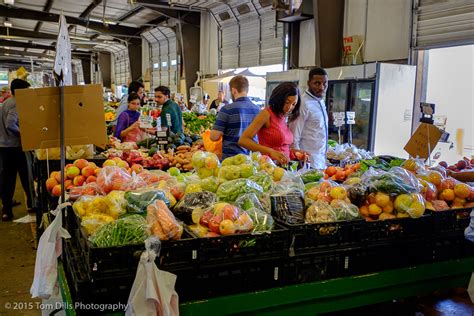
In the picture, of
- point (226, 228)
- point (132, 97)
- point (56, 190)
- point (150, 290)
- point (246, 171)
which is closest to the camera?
point (150, 290)

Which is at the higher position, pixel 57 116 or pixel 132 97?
pixel 132 97

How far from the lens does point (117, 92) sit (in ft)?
79.5

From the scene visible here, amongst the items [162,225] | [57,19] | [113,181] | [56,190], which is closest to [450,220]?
[162,225]

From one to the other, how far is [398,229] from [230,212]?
2.60 feet

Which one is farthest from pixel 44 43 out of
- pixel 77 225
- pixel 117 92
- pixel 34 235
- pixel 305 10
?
pixel 77 225

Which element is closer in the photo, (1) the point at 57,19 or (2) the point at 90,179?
(2) the point at 90,179

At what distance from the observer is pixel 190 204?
1.92m

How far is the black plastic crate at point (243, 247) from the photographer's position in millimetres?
1642

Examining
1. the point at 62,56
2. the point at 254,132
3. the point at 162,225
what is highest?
the point at 62,56

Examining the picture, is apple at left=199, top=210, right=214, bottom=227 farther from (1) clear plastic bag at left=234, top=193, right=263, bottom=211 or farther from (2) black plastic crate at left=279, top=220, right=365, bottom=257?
(2) black plastic crate at left=279, top=220, right=365, bottom=257

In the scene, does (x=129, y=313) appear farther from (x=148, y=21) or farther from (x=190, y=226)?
(x=148, y=21)

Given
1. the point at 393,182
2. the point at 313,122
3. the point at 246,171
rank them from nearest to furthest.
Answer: the point at 393,182, the point at 246,171, the point at 313,122

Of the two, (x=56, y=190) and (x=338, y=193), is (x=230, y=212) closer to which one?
(x=338, y=193)

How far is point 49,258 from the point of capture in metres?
1.86
